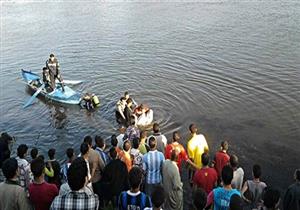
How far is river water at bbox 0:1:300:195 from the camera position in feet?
50.7

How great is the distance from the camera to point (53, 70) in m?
19.6

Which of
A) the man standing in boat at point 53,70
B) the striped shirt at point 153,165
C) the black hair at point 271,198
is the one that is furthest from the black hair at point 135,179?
the man standing in boat at point 53,70

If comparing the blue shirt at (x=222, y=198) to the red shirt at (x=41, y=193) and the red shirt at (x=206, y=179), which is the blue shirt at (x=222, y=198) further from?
the red shirt at (x=41, y=193)

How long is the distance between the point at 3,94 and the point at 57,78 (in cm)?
398

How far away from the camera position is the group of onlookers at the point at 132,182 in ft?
20.2

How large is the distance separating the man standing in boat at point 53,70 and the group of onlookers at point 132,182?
940 centimetres

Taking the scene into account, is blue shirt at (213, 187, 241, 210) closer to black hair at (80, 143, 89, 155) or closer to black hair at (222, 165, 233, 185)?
black hair at (222, 165, 233, 185)

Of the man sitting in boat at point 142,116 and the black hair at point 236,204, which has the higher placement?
the black hair at point 236,204

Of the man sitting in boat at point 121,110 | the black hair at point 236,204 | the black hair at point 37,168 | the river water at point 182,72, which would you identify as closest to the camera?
the black hair at point 236,204

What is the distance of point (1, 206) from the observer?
651 cm

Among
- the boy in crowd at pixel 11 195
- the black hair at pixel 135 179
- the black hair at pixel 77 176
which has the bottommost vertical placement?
the boy in crowd at pixel 11 195

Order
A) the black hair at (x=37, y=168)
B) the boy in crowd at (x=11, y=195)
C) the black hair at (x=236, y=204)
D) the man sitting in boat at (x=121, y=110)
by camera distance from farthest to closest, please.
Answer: the man sitting in boat at (x=121, y=110), the black hair at (x=37, y=168), the boy in crowd at (x=11, y=195), the black hair at (x=236, y=204)

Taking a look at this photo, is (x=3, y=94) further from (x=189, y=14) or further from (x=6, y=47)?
(x=189, y=14)

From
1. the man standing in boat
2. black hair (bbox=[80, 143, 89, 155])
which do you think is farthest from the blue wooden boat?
black hair (bbox=[80, 143, 89, 155])
